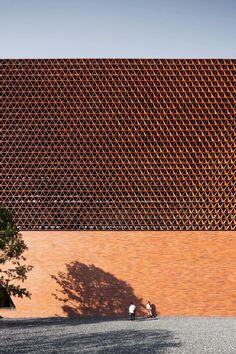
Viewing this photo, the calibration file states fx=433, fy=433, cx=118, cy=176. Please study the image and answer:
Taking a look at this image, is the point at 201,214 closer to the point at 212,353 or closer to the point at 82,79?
the point at 82,79

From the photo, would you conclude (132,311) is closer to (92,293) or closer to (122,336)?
(92,293)

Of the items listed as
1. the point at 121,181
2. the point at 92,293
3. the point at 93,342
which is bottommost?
the point at 93,342

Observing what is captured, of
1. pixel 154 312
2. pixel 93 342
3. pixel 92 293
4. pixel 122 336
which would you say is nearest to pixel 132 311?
pixel 154 312

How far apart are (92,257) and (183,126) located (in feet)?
31.3

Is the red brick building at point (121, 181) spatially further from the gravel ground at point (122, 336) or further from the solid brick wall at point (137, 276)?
the gravel ground at point (122, 336)

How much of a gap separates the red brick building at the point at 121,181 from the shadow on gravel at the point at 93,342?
278 inches

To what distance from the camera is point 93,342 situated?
1436 cm

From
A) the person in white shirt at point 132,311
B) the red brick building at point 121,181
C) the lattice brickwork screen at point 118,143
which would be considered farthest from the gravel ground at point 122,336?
the lattice brickwork screen at point 118,143

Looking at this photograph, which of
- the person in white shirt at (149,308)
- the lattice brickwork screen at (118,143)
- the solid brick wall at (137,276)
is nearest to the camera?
the person in white shirt at (149,308)

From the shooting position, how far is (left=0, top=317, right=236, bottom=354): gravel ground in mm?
13180

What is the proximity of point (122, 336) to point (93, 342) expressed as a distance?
203 cm

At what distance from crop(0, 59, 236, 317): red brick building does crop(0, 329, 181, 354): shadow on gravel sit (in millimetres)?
7062

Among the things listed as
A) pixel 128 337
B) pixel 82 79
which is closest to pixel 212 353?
pixel 128 337

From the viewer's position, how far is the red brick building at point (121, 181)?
24.1 m
